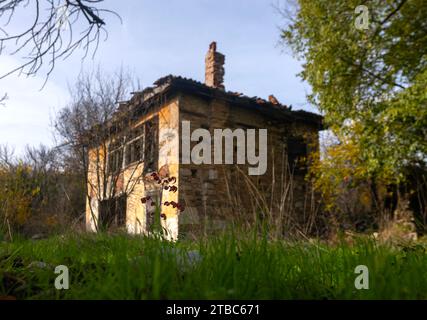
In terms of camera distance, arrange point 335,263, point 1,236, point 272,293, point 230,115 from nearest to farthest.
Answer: point 272,293, point 335,263, point 1,236, point 230,115

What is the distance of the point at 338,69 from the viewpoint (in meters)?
8.16

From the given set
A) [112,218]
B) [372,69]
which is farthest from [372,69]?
[112,218]

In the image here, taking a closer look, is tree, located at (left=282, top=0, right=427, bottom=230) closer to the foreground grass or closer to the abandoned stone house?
the abandoned stone house

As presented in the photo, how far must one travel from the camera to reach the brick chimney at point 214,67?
34.2 ft

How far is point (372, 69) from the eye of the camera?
845 centimetres

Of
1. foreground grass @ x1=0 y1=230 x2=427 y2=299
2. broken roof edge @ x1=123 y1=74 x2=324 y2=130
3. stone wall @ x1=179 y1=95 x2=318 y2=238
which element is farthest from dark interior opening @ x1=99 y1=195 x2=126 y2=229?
broken roof edge @ x1=123 y1=74 x2=324 y2=130

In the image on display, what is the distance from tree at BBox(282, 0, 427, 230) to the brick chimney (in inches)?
108

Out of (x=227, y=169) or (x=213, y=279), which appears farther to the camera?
(x=227, y=169)

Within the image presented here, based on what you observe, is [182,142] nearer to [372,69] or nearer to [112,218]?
[112,218]

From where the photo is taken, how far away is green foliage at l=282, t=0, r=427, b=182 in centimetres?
771

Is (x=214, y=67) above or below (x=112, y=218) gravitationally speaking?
above
